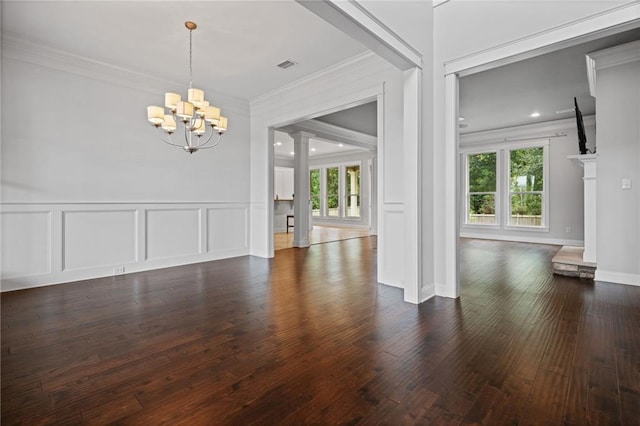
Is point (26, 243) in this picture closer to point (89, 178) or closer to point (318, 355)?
point (89, 178)

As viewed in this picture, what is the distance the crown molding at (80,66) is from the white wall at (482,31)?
3.72m

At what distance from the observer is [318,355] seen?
2.01m

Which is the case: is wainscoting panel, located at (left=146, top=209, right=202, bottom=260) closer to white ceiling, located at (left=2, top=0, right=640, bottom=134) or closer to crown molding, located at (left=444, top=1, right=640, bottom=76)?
white ceiling, located at (left=2, top=0, right=640, bottom=134)

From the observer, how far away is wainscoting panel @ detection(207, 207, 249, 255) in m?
5.40

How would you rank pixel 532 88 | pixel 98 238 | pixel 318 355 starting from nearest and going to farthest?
pixel 318 355 < pixel 98 238 < pixel 532 88

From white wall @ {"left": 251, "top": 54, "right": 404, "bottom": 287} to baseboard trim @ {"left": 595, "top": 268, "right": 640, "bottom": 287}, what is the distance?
256 centimetres

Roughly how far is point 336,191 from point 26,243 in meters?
9.95

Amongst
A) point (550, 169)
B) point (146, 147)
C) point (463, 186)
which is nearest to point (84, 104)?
point (146, 147)

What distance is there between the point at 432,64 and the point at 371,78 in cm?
84

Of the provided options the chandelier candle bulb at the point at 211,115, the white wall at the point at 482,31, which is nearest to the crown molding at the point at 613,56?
the white wall at the point at 482,31

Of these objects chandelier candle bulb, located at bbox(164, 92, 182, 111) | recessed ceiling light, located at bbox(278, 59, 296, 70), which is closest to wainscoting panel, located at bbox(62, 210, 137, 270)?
chandelier candle bulb, located at bbox(164, 92, 182, 111)

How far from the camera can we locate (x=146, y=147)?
4598mm

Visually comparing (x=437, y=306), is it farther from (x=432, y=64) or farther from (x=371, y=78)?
(x=371, y=78)

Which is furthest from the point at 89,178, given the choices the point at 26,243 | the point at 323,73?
the point at 323,73
